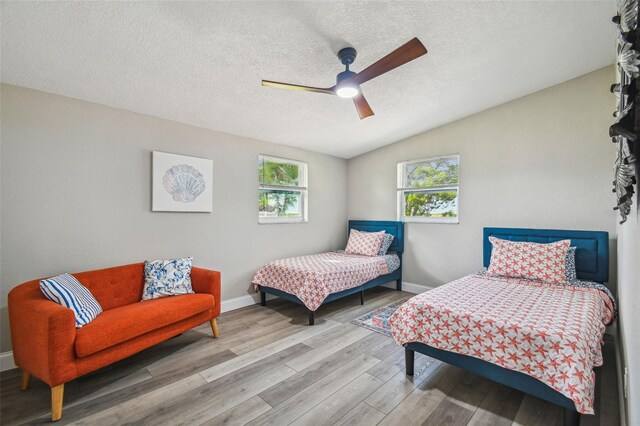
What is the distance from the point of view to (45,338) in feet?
6.07

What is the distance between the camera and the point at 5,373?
7.74ft

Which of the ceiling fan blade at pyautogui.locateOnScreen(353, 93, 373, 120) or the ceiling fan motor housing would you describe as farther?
the ceiling fan blade at pyautogui.locateOnScreen(353, 93, 373, 120)

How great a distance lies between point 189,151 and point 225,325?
2097 millimetres

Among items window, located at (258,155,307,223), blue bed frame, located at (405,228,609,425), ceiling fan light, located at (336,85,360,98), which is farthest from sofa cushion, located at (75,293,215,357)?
ceiling fan light, located at (336,85,360,98)

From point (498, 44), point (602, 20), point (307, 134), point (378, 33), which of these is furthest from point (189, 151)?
point (602, 20)

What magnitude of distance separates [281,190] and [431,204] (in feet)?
7.76

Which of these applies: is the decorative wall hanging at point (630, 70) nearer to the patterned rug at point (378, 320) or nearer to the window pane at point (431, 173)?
the patterned rug at point (378, 320)

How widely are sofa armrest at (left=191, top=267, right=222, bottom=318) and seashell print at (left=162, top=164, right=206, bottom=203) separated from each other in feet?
3.13

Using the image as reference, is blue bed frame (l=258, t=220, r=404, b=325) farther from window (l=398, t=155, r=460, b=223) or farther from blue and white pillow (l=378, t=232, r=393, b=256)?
window (l=398, t=155, r=460, b=223)

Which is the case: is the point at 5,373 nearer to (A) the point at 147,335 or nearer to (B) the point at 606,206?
(A) the point at 147,335

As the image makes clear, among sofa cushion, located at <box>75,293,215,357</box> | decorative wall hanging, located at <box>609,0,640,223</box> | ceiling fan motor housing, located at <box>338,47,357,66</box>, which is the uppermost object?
ceiling fan motor housing, located at <box>338,47,357,66</box>

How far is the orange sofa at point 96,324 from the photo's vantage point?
187cm

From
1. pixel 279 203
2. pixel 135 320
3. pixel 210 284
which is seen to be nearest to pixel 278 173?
pixel 279 203

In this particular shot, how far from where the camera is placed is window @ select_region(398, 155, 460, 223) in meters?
4.29
